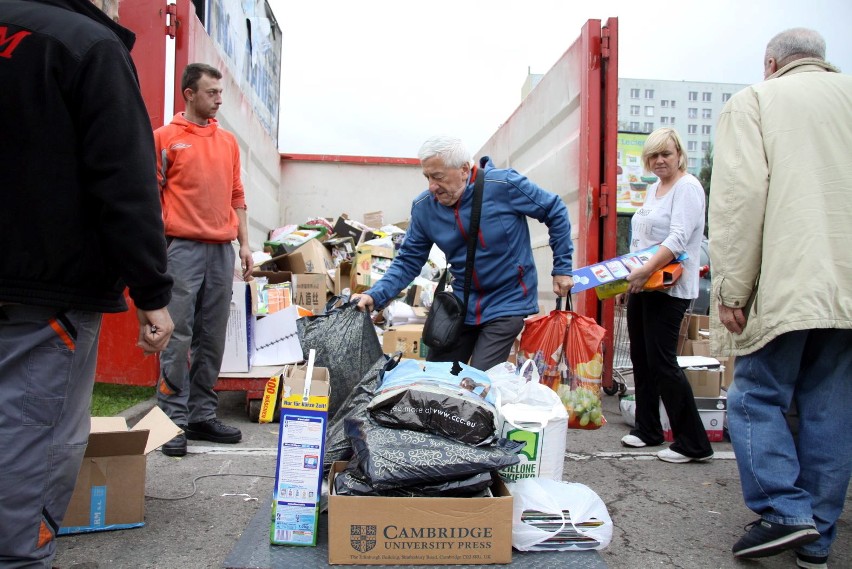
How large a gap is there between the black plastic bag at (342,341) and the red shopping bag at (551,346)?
3.19 ft

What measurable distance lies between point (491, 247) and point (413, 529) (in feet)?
4.89

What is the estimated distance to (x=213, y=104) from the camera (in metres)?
3.60

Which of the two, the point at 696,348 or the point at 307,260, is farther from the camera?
the point at 307,260

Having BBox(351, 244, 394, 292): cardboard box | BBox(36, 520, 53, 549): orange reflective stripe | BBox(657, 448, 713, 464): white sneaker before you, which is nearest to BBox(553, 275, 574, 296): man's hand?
BBox(657, 448, 713, 464): white sneaker

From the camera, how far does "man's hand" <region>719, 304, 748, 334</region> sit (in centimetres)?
233

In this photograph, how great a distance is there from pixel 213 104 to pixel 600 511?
280 centimetres

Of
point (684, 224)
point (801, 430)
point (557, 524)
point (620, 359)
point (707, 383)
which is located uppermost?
point (684, 224)

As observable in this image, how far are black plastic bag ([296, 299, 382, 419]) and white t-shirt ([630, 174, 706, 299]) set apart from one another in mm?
1582

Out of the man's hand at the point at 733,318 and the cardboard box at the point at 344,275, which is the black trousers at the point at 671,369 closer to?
the man's hand at the point at 733,318

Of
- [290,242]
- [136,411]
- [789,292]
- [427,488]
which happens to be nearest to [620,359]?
[290,242]

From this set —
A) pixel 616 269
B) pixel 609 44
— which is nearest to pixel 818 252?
pixel 616 269

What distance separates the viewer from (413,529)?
211cm

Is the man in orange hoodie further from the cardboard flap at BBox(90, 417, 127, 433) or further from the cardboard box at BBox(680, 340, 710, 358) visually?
the cardboard box at BBox(680, 340, 710, 358)

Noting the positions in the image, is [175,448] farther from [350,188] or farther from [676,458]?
[350,188]
